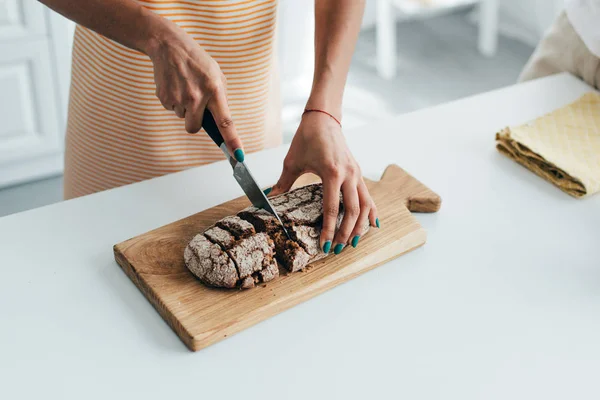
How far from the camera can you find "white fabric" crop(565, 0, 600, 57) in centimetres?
149

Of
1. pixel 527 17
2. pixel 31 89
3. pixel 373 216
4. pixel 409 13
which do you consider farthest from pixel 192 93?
pixel 527 17

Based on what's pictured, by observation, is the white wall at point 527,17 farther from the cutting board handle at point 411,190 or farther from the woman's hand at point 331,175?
the woman's hand at point 331,175

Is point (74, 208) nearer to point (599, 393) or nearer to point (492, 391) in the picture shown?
point (492, 391)

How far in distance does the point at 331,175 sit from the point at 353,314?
0.75ft

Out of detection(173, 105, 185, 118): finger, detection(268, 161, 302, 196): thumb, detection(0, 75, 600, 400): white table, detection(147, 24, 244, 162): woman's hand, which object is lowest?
detection(0, 75, 600, 400): white table

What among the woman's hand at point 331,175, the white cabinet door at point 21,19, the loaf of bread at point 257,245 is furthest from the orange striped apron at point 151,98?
the white cabinet door at point 21,19

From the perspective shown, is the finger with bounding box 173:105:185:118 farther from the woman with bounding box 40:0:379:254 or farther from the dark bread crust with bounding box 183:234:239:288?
the dark bread crust with bounding box 183:234:239:288

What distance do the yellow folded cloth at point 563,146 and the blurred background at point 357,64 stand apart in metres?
1.59

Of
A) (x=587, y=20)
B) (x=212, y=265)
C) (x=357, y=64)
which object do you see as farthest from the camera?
(x=357, y=64)

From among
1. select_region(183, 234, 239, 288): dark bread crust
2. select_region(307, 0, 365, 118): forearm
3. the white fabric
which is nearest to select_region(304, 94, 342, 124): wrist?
select_region(307, 0, 365, 118): forearm

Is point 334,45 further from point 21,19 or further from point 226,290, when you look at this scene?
point 21,19

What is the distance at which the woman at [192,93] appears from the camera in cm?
102

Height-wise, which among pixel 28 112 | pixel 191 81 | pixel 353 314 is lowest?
pixel 353 314

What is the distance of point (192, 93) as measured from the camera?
101 centimetres
